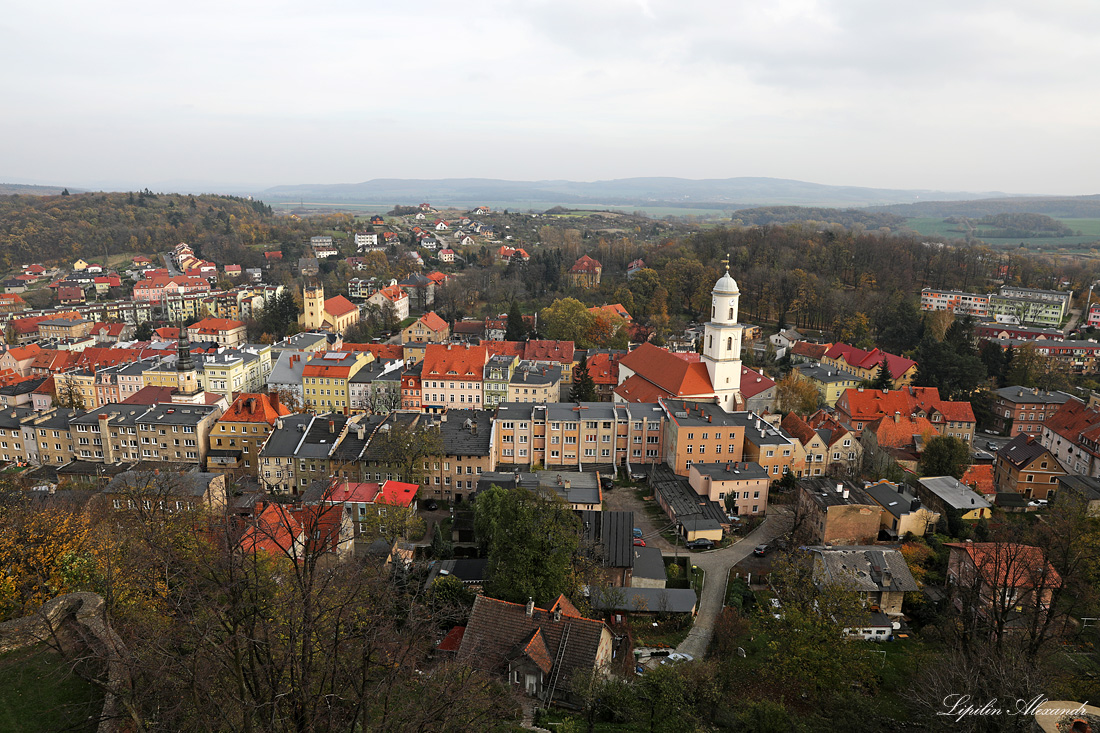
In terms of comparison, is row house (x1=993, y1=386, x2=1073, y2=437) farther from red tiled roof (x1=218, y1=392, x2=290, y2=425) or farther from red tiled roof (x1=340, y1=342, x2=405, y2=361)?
red tiled roof (x1=218, y1=392, x2=290, y2=425)

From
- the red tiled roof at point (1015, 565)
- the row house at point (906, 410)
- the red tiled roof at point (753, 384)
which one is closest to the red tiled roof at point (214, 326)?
the red tiled roof at point (753, 384)

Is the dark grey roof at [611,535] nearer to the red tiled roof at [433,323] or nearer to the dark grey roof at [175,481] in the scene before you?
the dark grey roof at [175,481]

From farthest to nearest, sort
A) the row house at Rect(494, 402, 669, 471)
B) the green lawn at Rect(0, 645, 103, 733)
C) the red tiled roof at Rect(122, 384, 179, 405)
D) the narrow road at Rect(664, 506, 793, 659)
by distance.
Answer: the red tiled roof at Rect(122, 384, 179, 405) < the row house at Rect(494, 402, 669, 471) < the narrow road at Rect(664, 506, 793, 659) < the green lawn at Rect(0, 645, 103, 733)

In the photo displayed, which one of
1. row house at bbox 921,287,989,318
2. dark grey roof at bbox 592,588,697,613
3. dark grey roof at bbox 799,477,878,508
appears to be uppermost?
row house at bbox 921,287,989,318

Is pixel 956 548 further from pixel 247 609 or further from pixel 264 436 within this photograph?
pixel 264 436

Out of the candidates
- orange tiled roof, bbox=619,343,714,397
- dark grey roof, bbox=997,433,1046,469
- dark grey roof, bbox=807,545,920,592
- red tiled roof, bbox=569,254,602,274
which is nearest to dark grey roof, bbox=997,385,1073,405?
dark grey roof, bbox=997,433,1046,469

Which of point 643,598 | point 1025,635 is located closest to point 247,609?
point 643,598
